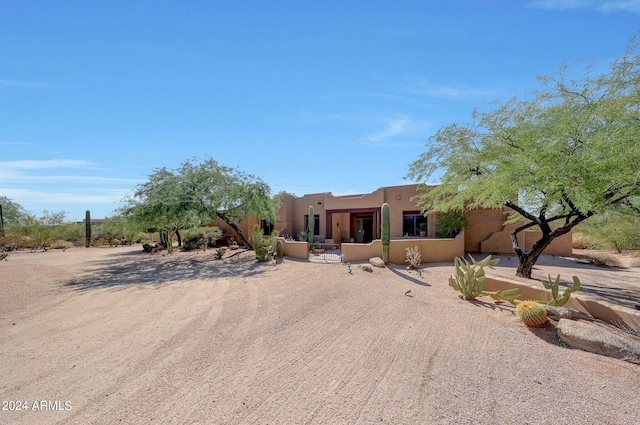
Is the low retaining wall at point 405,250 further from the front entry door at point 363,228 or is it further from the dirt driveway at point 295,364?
the front entry door at point 363,228

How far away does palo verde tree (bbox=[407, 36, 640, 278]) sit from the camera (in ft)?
20.7

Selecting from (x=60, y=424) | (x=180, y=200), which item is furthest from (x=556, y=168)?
(x=180, y=200)

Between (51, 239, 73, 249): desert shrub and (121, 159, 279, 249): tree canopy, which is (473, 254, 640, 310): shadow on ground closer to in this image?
(121, 159, 279, 249): tree canopy

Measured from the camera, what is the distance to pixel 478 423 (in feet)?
10.5

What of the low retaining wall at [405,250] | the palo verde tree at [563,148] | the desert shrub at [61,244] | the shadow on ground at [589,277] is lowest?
the shadow on ground at [589,277]

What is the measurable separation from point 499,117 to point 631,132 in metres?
3.79

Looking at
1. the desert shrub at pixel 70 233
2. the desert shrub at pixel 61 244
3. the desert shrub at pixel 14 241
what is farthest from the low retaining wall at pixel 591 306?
the desert shrub at pixel 70 233

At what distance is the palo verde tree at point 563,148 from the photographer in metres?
6.32

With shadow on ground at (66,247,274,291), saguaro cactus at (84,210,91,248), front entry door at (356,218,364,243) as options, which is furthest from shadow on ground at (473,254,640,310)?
saguaro cactus at (84,210,91,248)

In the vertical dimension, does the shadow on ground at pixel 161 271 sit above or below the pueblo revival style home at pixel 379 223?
below

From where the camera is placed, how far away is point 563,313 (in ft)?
19.4

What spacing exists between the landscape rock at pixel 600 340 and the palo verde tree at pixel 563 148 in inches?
118

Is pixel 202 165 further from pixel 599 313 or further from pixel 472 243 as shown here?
pixel 599 313

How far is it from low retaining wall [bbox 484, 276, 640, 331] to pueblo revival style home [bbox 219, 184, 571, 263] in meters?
5.44
